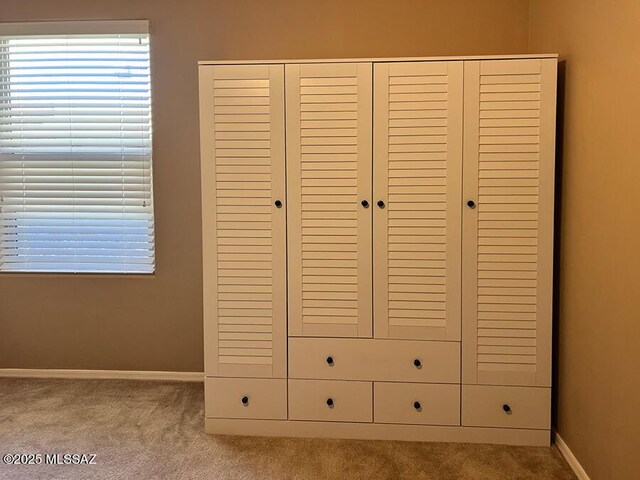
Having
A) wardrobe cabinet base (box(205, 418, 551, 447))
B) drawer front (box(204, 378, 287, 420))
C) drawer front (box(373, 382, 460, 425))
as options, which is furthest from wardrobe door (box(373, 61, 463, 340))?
drawer front (box(204, 378, 287, 420))

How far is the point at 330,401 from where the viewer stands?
8.02 ft

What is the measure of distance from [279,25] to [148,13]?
73cm

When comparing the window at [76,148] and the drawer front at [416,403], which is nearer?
the drawer front at [416,403]

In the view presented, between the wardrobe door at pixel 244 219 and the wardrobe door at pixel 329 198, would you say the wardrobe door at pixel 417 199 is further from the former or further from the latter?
the wardrobe door at pixel 244 219

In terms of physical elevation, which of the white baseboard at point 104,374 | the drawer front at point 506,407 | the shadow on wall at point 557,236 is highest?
the shadow on wall at point 557,236

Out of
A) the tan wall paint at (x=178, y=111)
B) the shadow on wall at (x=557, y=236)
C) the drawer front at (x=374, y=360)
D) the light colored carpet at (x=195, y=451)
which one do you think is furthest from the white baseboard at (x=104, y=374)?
the shadow on wall at (x=557, y=236)

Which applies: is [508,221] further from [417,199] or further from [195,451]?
[195,451]

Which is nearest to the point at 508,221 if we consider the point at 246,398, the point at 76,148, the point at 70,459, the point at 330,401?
the point at 330,401

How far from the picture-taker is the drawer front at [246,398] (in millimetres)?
2461

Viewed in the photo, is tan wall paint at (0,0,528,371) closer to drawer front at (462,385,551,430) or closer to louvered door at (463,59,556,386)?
louvered door at (463,59,556,386)

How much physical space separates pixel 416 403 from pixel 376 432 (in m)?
0.23

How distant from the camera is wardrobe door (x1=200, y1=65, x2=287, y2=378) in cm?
237

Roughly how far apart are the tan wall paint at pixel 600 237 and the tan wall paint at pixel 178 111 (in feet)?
2.22

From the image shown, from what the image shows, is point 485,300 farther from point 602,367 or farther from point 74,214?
point 74,214
